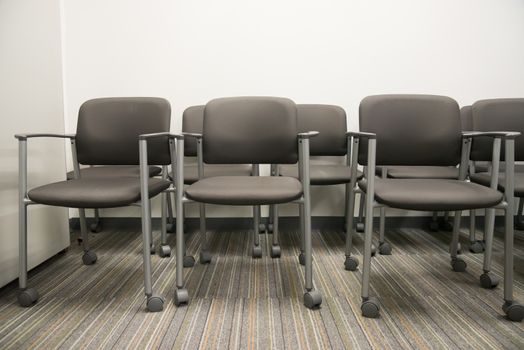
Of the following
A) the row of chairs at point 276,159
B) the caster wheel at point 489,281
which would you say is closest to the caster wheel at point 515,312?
the row of chairs at point 276,159

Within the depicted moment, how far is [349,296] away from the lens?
1.52 meters

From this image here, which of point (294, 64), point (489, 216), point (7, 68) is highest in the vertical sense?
point (294, 64)

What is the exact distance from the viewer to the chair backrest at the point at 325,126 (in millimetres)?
2336

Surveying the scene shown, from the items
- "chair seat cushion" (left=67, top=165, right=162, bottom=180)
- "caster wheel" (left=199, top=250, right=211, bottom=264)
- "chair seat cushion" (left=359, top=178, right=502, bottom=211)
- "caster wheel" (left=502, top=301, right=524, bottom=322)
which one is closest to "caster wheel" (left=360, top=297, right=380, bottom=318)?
"chair seat cushion" (left=359, top=178, right=502, bottom=211)

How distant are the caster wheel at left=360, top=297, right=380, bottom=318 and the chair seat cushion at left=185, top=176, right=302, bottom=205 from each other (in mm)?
514

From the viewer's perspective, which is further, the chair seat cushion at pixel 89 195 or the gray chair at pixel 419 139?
the gray chair at pixel 419 139

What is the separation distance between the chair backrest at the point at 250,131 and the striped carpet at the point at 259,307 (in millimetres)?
630

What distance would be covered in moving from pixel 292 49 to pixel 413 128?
4.13ft

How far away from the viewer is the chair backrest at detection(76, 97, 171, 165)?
5.53ft

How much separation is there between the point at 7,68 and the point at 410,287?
217cm

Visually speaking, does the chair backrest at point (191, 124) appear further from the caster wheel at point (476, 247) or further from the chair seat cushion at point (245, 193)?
the caster wheel at point (476, 247)

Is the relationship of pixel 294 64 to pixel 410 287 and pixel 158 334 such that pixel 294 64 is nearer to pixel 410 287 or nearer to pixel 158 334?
pixel 410 287

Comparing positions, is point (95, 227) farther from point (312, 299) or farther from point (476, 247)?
point (476, 247)

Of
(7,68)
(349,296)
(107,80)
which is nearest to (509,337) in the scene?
(349,296)
